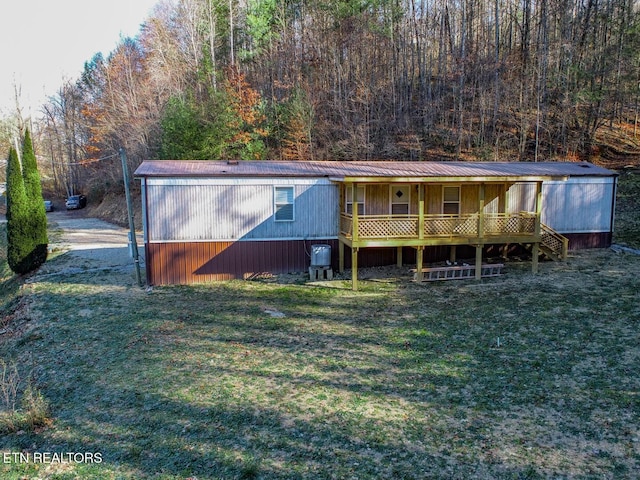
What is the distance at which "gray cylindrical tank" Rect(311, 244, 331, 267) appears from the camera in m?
14.1

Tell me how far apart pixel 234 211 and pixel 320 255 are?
316 cm

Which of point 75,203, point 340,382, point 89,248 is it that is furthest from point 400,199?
point 75,203

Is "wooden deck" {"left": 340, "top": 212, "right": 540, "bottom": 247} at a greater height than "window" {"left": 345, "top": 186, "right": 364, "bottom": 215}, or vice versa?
"window" {"left": 345, "top": 186, "right": 364, "bottom": 215}

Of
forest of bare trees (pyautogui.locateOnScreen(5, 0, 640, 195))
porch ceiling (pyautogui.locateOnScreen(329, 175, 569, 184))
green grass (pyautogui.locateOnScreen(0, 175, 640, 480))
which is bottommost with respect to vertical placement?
green grass (pyautogui.locateOnScreen(0, 175, 640, 480))

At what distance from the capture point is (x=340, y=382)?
291 inches

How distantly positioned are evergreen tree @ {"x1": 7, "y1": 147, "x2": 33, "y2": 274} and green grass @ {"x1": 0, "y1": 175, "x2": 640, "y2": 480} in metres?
5.21

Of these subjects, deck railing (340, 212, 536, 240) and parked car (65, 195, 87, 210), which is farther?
parked car (65, 195, 87, 210)

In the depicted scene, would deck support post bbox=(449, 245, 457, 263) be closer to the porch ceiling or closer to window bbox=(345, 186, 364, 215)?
the porch ceiling

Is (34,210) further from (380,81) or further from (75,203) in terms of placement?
(75,203)

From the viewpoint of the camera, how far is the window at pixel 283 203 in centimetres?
1448

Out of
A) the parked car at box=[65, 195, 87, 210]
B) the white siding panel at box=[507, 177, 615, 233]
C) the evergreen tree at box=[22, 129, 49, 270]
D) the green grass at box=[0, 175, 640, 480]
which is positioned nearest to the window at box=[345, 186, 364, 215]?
the green grass at box=[0, 175, 640, 480]

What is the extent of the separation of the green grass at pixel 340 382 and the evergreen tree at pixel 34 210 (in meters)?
5.50

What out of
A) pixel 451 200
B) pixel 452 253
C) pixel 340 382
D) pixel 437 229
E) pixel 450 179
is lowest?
pixel 340 382

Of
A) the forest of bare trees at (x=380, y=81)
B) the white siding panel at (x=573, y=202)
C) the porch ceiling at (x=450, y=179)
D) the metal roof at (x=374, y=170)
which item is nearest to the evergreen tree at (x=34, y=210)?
the metal roof at (x=374, y=170)
